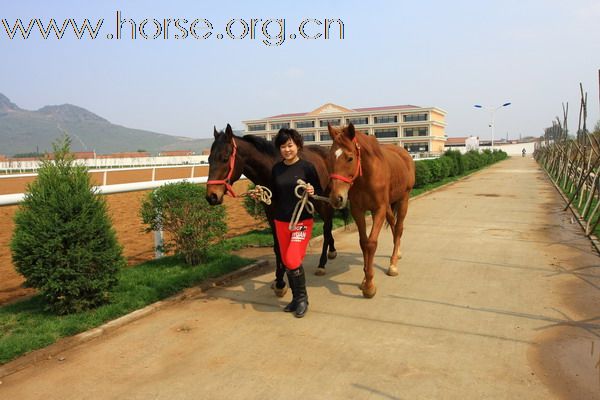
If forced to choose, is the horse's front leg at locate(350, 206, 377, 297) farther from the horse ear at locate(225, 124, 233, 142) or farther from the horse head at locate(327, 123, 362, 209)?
the horse ear at locate(225, 124, 233, 142)

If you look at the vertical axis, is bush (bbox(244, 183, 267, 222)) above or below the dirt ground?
above

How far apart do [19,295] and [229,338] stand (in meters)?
3.17

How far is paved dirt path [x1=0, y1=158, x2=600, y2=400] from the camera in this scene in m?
2.92

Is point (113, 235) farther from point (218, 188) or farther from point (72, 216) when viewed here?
point (218, 188)

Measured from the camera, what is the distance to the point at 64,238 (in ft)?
13.1

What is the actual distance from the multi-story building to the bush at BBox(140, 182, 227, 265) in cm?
7143

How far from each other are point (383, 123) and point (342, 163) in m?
82.9

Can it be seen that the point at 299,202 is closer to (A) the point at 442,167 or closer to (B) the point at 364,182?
(B) the point at 364,182

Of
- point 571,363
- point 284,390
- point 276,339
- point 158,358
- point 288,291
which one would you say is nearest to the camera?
point 284,390

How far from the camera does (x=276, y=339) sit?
12.2ft

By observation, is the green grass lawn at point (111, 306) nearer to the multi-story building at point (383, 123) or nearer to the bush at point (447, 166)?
the bush at point (447, 166)

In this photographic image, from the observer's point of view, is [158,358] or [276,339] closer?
[158,358]

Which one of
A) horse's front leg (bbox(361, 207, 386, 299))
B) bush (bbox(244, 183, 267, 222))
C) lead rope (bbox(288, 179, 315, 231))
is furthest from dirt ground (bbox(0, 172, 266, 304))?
horse's front leg (bbox(361, 207, 386, 299))

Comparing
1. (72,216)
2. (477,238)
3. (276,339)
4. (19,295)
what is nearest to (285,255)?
(276,339)
